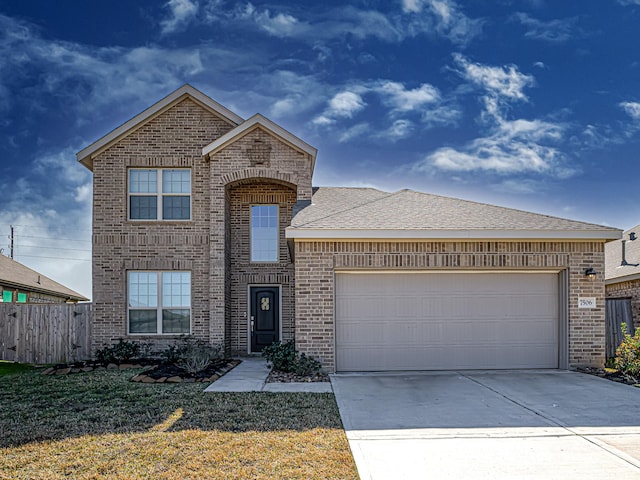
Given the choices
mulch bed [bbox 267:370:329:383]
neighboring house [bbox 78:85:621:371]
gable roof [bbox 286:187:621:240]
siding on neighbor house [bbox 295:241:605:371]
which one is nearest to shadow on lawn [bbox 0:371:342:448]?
mulch bed [bbox 267:370:329:383]

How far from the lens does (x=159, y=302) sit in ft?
51.0

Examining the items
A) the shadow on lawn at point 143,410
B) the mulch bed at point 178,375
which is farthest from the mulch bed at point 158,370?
the shadow on lawn at point 143,410

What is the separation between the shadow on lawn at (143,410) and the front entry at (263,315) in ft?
19.4

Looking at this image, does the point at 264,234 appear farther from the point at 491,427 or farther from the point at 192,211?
the point at 491,427

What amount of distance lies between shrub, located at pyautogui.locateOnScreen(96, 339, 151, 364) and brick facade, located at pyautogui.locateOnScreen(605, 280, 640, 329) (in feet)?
43.6

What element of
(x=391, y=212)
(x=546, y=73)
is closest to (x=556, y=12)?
(x=546, y=73)

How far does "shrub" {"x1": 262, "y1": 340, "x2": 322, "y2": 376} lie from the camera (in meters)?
11.3

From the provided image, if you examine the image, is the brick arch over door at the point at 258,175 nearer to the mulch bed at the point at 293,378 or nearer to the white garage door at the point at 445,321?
the white garage door at the point at 445,321

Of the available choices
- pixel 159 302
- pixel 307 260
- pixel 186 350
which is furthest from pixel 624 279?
pixel 159 302

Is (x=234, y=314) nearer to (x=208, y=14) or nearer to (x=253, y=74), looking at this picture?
(x=253, y=74)

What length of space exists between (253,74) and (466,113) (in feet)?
19.7

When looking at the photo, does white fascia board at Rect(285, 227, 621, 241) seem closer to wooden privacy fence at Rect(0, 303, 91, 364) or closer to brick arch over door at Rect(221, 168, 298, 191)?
brick arch over door at Rect(221, 168, 298, 191)

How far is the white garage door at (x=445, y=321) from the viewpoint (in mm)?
11836

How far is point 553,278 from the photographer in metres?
12.3
